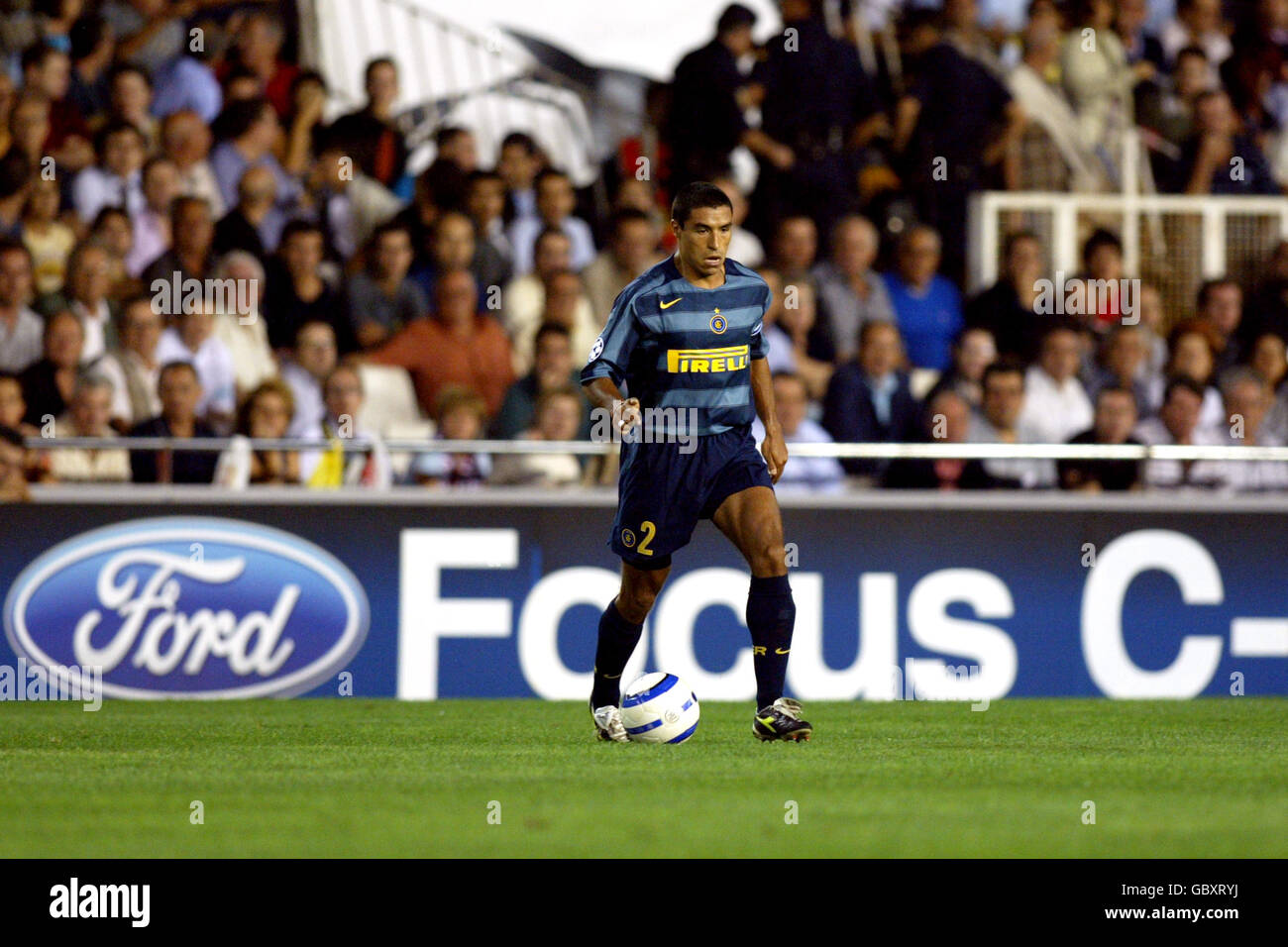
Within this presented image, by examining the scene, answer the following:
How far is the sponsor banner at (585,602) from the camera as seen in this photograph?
12305 millimetres

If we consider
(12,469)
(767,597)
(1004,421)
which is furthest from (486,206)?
(767,597)

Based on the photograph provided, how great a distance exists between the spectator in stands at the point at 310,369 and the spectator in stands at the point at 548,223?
1.88 meters

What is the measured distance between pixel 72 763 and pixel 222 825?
6.60ft

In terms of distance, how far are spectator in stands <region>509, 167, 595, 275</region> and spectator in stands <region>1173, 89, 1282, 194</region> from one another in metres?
5.02

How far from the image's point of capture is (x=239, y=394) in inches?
531

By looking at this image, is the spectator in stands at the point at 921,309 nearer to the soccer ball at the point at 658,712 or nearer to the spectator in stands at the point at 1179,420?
the spectator in stands at the point at 1179,420

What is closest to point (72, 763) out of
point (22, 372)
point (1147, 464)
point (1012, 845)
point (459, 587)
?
point (1012, 845)

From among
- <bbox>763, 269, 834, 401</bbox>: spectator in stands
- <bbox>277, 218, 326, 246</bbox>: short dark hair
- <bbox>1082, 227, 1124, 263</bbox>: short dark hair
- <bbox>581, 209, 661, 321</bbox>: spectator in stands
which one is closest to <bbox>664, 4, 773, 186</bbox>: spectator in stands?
<bbox>581, 209, 661, 321</bbox>: spectator in stands

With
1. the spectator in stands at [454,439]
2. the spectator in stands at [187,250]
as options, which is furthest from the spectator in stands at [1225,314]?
the spectator in stands at [187,250]

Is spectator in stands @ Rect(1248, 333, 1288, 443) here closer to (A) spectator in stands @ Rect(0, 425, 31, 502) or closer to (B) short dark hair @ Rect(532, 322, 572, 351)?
(B) short dark hair @ Rect(532, 322, 572, 351)

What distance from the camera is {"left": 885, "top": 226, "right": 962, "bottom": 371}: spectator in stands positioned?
1508 centimetres

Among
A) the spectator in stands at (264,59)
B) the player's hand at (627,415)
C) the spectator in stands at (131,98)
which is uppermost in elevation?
the spectator in stands at (264,59)

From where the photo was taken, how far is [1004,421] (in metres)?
13.8

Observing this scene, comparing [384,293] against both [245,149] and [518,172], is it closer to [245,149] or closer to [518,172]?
[245,149]
